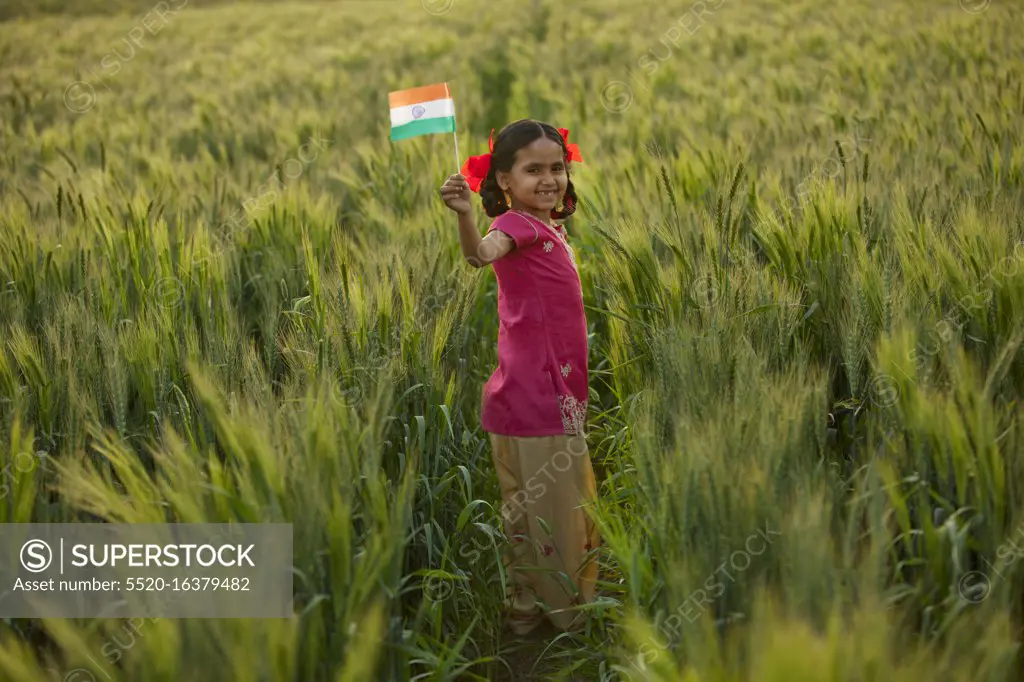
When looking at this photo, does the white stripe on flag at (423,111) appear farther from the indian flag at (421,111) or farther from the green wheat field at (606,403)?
the green wheat field at (606,403)

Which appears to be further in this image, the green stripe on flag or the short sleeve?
the green stripe on flag

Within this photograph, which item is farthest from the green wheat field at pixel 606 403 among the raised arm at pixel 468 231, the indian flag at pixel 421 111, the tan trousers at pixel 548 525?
the indian flag at pixel 421 111

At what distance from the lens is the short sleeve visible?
241cm

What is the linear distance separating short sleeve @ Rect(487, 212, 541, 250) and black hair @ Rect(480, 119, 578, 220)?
10 cm

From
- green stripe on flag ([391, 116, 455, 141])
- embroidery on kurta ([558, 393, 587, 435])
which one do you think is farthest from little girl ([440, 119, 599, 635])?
green stripe on flag ([391, 116, 455, 141])

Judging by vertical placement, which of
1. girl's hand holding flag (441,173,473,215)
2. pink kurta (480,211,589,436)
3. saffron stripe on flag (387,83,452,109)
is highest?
saffron stripe on flag (387,83,452,109)

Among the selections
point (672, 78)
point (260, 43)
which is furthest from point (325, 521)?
point (260, 43)

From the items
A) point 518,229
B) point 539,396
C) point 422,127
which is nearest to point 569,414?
point 539,396

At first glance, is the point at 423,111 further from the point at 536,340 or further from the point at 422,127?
the point at 536,340

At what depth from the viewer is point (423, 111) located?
274 cm

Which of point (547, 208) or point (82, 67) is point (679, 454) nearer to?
point (547, 208)

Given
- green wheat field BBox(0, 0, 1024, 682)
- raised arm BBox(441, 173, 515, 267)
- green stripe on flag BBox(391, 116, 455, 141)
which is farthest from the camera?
green stripe on flag BBox(391, 116, 455, 141)

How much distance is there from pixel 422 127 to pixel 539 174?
0.46 m

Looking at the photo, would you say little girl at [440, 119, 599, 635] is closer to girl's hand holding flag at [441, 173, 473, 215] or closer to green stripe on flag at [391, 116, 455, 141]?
girl's hand holding flag at [441, 173, 473, 215]
